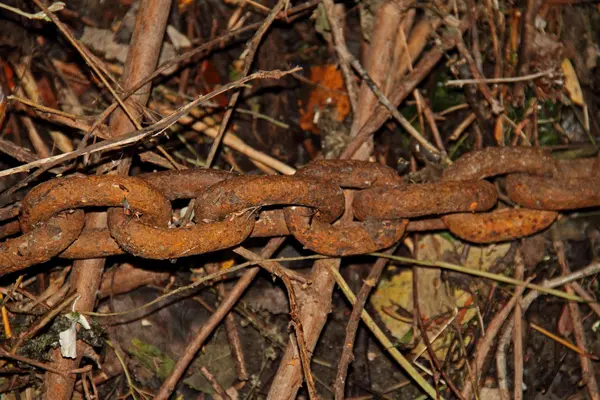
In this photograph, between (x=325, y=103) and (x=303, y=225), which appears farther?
(x=325, y=103)

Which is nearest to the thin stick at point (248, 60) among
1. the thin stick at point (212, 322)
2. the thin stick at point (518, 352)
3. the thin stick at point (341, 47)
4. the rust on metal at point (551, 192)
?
the thin stick at point (341, 47)

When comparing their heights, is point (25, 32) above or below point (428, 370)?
above

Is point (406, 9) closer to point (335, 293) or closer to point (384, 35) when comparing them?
point (384, 35)

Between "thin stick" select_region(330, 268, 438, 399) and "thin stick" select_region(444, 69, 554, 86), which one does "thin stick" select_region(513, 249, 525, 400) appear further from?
"thin stick" select_region(444, 69, 554, 86)

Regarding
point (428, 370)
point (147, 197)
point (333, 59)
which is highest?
point (333, 59)

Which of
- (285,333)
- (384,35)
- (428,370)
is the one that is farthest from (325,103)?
(428,370)

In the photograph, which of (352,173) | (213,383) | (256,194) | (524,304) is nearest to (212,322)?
(213,383)

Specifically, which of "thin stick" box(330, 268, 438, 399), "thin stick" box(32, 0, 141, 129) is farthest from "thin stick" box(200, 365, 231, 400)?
"thin stick" box(32, 0, 141, 129)

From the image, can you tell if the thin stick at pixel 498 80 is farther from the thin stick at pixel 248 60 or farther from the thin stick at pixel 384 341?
the thin stick at pixel 384 341
